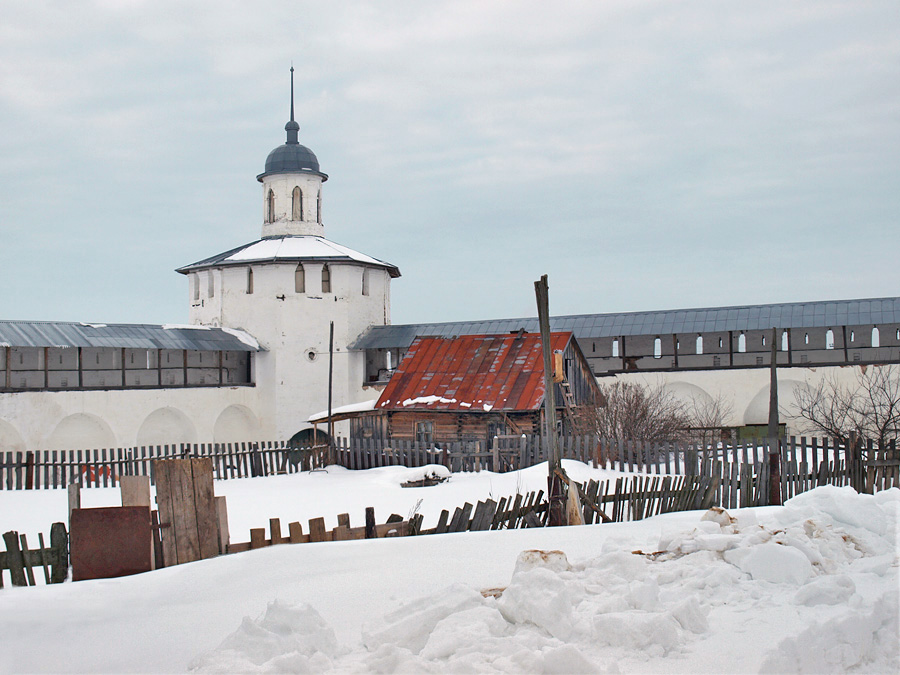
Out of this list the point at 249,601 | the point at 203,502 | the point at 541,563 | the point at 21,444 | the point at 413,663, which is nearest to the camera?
the point at 413,663

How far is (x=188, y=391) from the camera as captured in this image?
26.8 metres

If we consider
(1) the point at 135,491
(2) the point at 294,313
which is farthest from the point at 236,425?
(1) the point at 135,491

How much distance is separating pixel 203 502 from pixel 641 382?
20.9 meters

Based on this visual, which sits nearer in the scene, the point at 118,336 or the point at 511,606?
the point at 511,606

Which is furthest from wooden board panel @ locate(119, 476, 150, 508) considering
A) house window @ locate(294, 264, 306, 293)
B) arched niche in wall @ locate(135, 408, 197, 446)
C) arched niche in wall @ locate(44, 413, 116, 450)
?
house window @ locate(294, 264, 306, 293)

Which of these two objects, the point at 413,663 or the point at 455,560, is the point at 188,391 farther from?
the point at 413,663

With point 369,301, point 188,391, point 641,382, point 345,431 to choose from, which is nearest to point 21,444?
point 188,391

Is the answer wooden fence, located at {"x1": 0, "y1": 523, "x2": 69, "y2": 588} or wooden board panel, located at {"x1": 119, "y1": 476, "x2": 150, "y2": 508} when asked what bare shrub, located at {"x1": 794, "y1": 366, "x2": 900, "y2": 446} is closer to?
wooden board panel, located at {"x1": 119, "y1": 476, "x2": 150, "y2": 508}

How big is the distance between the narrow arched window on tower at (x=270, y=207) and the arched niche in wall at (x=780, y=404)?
56.8 feet

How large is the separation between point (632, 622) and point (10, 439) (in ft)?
73.5

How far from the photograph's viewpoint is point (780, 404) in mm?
25438

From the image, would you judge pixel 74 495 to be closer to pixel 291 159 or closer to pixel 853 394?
pixel 853 394

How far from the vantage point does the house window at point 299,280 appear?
1152 inches

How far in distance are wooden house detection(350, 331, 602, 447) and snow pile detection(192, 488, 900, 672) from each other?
13307 mm
